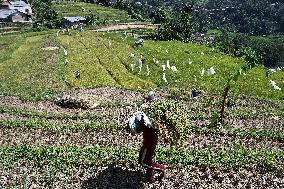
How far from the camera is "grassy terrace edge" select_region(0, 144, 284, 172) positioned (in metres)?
18.4

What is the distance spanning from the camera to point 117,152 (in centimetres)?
1919

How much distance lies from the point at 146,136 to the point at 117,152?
359 centimetres

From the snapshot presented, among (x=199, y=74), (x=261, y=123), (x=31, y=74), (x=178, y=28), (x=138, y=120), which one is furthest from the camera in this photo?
(x=178, y=28)

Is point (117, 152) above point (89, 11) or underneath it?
above

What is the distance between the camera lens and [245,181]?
57.2 feet

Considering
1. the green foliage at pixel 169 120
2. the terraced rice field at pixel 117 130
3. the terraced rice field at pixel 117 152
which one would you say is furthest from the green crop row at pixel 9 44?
the green foliage at pixel 169 120

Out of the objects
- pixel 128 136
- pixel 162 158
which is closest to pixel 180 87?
pixel 128 136

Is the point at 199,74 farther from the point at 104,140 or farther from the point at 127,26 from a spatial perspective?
the point at 127,26

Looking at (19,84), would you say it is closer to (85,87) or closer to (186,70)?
(85,87)

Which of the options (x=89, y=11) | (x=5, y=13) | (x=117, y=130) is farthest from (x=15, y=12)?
(x=117, y=130)

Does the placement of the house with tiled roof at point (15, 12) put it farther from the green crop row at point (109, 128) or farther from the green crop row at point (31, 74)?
the green crop row at point (109, 128)

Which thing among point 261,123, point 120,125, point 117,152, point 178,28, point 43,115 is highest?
point 117,152

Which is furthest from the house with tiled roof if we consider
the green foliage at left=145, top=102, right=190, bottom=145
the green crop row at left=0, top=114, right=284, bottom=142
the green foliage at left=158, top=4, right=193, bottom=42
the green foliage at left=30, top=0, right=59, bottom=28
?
the green foliage at left=145, top=102, right=190, bottom=145

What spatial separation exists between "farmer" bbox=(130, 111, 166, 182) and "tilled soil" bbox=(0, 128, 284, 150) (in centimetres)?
511
